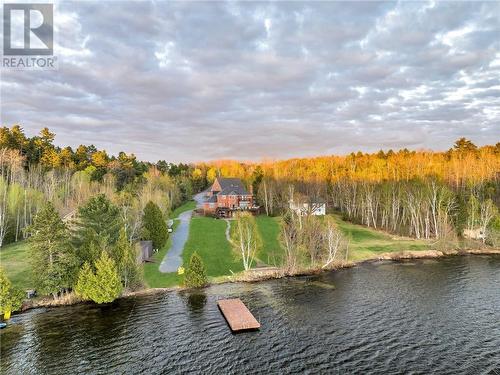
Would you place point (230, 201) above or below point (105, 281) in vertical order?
above

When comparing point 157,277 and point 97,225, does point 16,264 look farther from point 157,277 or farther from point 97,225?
point 157,277

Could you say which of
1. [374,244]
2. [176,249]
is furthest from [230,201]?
[374,244]

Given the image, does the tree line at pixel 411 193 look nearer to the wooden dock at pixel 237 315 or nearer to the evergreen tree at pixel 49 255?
the wooden dock at pixel 237 315

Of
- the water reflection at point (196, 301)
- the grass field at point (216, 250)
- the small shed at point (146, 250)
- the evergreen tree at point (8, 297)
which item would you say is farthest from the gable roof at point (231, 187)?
the evergreen tree at point (8, 297)

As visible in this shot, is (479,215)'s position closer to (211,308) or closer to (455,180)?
Answer: (455,180)

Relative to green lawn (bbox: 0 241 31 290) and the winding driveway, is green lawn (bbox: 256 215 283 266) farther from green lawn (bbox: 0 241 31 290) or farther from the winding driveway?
green lawn (bbox: 0 241 31 290)

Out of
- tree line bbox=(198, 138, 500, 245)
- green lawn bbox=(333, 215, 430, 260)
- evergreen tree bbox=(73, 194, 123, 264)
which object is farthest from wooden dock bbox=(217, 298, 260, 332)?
tree line bbox=(198, 138, 500, 245)

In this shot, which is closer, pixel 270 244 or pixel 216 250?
pixel 216 250
